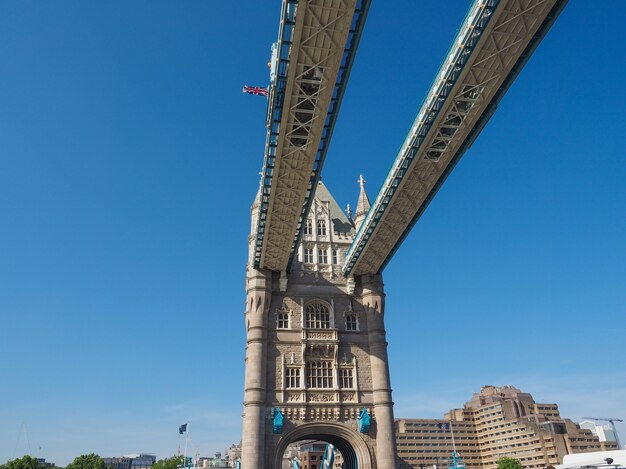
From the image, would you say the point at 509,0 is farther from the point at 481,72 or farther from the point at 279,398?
the point at 279,398

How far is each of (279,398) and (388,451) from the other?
36.9 ft

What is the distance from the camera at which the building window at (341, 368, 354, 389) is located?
50.6m

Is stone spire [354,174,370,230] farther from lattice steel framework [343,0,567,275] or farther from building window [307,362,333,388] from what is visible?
building window [307,362,333,388]

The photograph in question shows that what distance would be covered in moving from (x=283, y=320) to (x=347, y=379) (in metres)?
8.65

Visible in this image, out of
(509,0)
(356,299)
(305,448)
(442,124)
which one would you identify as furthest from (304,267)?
(305,448)

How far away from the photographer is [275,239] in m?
48.5

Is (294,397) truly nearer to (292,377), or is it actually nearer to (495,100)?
(292,377)

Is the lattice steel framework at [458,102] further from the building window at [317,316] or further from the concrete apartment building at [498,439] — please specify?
the concrete apartment building at [498,439]

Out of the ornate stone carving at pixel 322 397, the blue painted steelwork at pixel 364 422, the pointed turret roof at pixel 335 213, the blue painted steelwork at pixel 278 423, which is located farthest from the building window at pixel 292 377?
the pointed turret roof at pixel 335 213

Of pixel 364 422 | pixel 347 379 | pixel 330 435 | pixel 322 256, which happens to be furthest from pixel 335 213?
pixel 330 435

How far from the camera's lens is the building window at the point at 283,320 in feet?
171

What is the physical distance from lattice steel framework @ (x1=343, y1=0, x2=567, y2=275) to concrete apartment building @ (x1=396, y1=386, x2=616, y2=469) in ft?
488

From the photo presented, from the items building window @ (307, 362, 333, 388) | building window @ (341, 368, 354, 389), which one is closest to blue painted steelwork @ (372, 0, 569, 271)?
building window @ (341, 368, 354, 389)

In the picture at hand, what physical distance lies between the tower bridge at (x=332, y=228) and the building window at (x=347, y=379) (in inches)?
4.8
